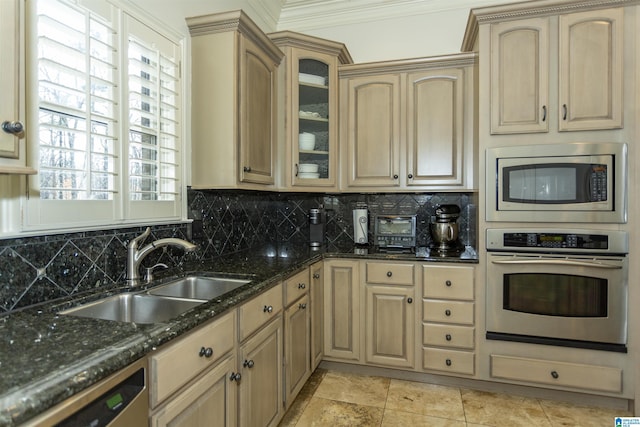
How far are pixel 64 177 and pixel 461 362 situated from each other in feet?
7.92

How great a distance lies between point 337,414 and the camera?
2.17 m

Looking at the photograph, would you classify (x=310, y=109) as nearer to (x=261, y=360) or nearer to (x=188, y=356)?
(x=261, y=360)

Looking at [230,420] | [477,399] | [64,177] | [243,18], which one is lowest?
[477,399]

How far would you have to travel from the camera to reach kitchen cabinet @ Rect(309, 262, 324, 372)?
2434 millimetres

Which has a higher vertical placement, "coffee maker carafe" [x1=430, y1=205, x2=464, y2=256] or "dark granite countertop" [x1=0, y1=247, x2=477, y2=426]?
"coffee maker carafe" [x1=430, y1=205, x2=464, y2=256]

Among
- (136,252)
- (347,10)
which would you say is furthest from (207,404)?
(347,10)

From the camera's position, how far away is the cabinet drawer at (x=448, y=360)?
2.41 m

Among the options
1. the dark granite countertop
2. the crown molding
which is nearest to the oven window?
the crown molding

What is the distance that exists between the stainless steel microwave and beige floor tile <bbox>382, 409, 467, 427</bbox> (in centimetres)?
121

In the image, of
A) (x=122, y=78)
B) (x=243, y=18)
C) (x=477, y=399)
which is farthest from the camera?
(x=477, y=399)

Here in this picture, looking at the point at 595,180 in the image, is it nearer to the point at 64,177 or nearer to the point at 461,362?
the point at 461,362

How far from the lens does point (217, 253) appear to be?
2.43 metres

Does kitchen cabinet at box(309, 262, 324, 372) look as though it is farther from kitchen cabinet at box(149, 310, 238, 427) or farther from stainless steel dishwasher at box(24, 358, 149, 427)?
stainless steel dishwasher at box(24, 358, 149, 427)

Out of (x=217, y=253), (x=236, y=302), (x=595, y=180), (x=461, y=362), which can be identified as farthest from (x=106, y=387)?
(x=595, y=180)
